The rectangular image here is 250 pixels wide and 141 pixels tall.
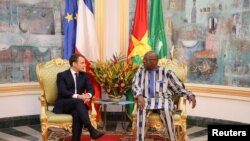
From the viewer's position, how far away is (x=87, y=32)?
5520mm

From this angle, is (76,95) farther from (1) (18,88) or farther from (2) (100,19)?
(2) (100,19)

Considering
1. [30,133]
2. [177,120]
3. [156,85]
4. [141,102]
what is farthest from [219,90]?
[30,133]

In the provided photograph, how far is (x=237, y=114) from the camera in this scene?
553 centimetres

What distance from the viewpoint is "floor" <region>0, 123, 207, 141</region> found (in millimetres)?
4988

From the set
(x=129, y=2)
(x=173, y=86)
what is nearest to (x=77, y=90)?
(x=173, y=86)

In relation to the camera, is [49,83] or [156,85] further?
[49,83]

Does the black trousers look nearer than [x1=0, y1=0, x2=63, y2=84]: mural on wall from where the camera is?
Yes

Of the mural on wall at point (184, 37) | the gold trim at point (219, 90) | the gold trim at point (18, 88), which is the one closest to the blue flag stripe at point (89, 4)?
the mural on wall at point (184, 37)

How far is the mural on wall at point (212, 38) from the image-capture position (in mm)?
5449

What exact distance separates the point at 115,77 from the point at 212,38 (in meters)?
1.92

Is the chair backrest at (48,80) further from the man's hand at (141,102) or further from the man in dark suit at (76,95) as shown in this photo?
the man's hand at (141,102)

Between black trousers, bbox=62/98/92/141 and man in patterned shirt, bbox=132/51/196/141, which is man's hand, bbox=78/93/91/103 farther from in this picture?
man in patterned shirt, bbox=132/51/196/141

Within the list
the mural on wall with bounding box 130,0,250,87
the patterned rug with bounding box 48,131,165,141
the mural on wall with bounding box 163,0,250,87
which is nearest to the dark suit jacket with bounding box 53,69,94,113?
the patterned rug with bounding box 48,131,165,141

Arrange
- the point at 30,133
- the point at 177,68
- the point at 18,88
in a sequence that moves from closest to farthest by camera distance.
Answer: the point at 177,68 → the point at 30,133 → the point at 18,88
